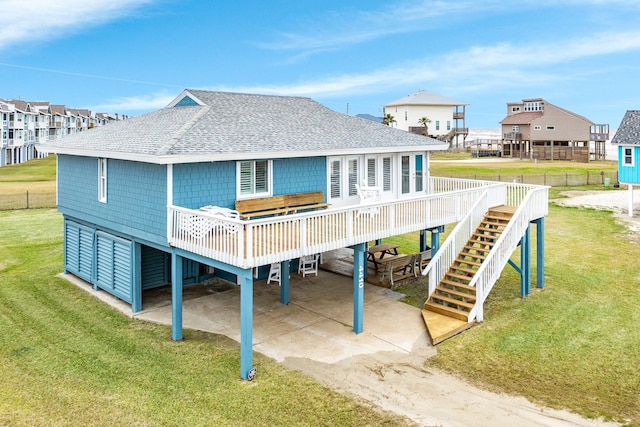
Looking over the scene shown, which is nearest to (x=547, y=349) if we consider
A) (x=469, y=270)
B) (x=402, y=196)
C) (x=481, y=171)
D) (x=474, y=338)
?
(x=474, y=338)

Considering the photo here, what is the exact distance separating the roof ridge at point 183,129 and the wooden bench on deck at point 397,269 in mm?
7404

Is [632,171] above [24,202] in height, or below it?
above

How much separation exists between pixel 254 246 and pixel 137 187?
4.76m

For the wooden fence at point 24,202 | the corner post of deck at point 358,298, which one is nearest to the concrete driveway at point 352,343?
the corner post of deck at point 358,298

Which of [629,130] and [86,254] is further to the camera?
[629,130]

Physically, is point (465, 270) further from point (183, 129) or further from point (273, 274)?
point (183, 129)

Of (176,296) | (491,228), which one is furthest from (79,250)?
(491,228)

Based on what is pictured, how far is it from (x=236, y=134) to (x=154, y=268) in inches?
203

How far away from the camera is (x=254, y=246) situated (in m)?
10.3

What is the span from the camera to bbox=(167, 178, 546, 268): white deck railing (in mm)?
10398

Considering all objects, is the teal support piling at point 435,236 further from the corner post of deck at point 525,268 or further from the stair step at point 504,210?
Result: the corner post of deck at point 525,268

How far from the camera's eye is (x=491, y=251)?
1363 cm

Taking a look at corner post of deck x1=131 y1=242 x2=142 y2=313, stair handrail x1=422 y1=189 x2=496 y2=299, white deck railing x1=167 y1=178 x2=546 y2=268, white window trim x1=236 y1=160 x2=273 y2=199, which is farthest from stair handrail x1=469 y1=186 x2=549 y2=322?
corner post of deck x1=131 y1=242 x2=142 y2=313

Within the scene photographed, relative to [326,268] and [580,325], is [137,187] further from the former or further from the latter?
[580,325]
